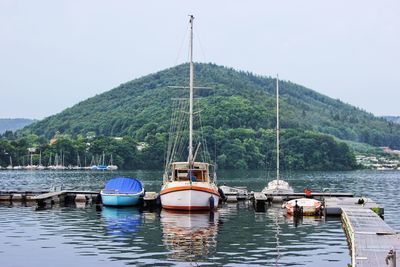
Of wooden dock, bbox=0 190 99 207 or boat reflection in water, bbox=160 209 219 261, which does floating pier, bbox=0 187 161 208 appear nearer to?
wooden dock, bbox=0 190 99 207

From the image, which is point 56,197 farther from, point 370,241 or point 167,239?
point 370,241

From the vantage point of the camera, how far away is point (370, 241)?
107ft

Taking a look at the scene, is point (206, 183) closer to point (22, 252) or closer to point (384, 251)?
point (22, 252)

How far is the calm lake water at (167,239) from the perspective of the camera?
1262 inches

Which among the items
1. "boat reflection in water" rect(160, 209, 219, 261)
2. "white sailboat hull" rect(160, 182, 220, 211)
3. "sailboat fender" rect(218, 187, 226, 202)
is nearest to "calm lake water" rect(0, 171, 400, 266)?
"boat reflection in water" rect(160, 209, 219, 261)

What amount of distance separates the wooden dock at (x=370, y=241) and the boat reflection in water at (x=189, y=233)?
7441 mm

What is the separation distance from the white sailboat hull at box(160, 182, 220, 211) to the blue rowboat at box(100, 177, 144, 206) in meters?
5.50

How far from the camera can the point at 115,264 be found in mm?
30703

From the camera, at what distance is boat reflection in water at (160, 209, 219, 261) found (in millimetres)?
33969

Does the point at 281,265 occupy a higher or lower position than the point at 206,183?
lower

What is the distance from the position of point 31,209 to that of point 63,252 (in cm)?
2507

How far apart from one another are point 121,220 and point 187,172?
387 inches

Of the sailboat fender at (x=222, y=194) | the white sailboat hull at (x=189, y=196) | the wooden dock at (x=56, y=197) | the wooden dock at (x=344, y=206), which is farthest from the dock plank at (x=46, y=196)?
the wooden dock at (x=344, y=206)

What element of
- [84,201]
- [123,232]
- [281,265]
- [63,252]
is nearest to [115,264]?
[63,252]
